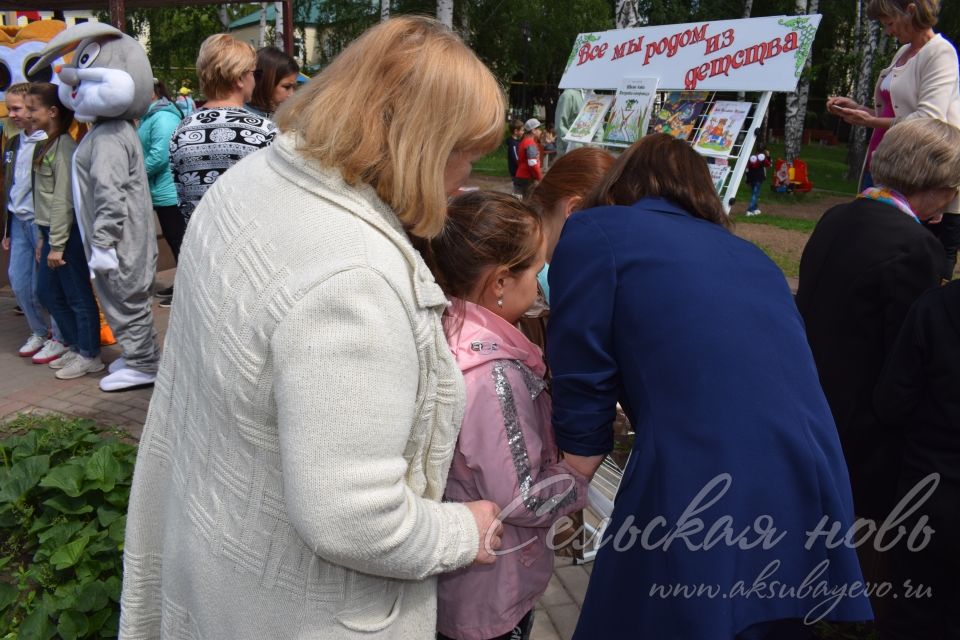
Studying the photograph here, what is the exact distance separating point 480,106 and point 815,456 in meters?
0.95

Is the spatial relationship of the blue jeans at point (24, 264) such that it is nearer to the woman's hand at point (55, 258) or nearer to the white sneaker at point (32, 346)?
the white sneaker at point (32, 346)

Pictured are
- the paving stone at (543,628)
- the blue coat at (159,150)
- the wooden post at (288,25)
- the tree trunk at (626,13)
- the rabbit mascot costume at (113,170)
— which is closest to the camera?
the paving stone at (543,628)

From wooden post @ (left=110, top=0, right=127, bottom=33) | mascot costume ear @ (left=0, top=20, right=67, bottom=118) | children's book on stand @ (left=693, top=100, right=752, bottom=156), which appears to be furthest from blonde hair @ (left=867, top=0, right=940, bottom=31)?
mascot costume ear @ (left=0, top=20, right=67, bottom=118)

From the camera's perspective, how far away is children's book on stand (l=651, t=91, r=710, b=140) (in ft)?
17.9

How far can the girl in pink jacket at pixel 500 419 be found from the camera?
1644 mm

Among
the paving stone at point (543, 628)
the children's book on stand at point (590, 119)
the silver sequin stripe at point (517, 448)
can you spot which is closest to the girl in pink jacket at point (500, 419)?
the silver sequin stripe at point (517, 448)

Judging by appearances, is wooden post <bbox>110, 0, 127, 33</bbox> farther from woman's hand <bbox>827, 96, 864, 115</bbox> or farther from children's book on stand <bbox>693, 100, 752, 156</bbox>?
woman's hand <bbox>827, 96, 864, 115</bbox>

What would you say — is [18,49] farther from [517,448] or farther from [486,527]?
[486,527]

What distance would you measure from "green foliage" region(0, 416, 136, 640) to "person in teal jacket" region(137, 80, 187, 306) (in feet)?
9.14

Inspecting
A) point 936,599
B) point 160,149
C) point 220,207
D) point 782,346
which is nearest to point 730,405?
point 782,346

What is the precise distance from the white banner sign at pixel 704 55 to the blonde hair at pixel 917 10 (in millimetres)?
563

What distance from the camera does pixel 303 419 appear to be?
1107 mm

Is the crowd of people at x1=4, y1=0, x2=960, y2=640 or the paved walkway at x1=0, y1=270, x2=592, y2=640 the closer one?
the crowd of people at x1=4, y1=0, x2=960, y2=640

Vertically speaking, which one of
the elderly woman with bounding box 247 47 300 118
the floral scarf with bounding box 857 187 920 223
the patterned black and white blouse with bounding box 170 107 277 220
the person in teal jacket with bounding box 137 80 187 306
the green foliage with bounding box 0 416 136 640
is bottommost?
the green foliage with bounding box 0 416 136 640
